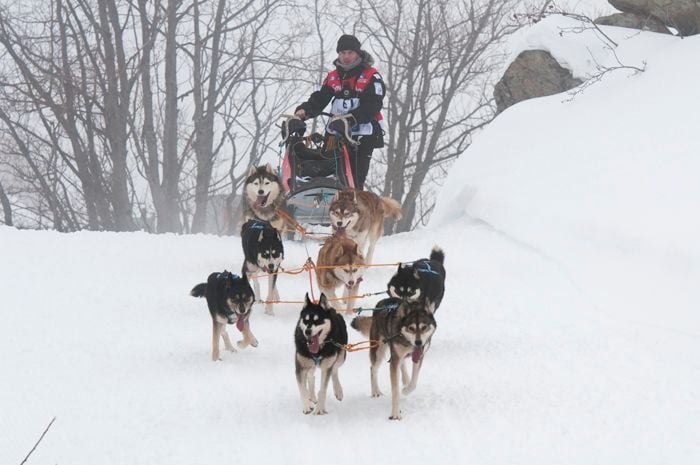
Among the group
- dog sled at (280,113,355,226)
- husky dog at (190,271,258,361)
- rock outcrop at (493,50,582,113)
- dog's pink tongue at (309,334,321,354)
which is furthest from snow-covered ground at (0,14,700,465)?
rock outcrop at (493,50,582,113)

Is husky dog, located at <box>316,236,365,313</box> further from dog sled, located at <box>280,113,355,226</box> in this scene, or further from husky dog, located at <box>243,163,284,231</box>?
dog sled, located at <box>280,113,355,226</box>

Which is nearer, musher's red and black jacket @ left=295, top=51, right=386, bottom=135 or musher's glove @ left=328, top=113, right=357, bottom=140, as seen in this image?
musher's glove @ left=328, top=113, right=357, bottom=140

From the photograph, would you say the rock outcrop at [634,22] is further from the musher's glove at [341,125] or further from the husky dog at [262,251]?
the husky dog at [262,251]

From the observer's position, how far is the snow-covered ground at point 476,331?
14.4 feet

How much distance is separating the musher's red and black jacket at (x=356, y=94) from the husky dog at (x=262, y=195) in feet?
5.36

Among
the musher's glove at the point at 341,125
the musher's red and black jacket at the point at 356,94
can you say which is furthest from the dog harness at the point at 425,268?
the musher's red and black jacket at the point at 356,94

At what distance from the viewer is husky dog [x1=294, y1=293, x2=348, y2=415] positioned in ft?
15.3

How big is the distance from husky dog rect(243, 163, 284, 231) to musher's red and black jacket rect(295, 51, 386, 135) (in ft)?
5.36

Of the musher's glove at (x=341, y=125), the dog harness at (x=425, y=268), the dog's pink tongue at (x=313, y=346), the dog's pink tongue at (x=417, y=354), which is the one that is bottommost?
the dog's pink tongue at (x=417, y=354)

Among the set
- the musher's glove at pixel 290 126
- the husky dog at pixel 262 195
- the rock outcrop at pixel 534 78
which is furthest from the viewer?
the rock outcrop at pixel 534 78

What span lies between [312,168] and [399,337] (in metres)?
4.88

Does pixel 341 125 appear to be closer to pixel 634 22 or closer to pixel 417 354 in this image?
pixel 417 354

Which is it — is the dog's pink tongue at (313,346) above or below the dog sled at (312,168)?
below

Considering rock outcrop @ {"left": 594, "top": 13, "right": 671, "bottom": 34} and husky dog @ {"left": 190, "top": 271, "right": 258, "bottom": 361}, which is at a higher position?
rock outcrop @ {"left": 594, "top": 13, "right": 671, "bottom": 34}
